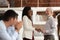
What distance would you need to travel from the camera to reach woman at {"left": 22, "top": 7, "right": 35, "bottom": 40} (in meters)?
2.27

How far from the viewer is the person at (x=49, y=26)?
7.44 ft

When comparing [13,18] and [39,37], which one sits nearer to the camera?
[13,18]

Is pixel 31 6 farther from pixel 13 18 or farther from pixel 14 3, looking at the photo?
pixel 13 18

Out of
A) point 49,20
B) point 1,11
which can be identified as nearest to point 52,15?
point 49,20

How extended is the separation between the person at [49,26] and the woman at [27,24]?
0.53 ft

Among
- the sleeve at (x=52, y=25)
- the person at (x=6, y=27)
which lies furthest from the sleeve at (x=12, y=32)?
the sleeve at (x=52, y=25)

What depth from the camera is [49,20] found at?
7.51 ft

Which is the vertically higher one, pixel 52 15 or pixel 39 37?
pixel 52 15

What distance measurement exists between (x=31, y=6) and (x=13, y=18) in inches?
25.4

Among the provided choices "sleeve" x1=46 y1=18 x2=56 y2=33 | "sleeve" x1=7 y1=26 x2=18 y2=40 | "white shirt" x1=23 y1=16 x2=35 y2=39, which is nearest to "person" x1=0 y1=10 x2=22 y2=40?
"sleeve" x1=7 y1=26 x2=18 y2=40

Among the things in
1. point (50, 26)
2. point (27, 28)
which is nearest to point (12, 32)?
point (27, 28)

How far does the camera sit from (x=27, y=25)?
2273mm

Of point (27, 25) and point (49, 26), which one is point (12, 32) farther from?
point (49, 26)

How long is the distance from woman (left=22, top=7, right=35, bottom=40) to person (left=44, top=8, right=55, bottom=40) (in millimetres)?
162
